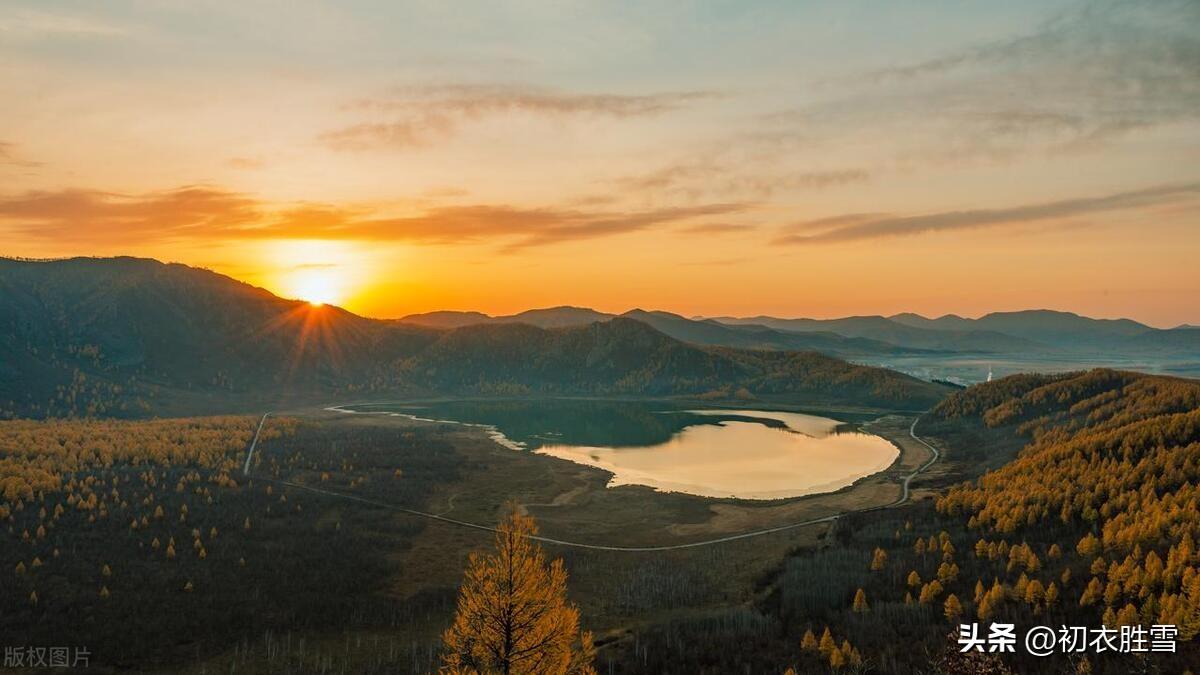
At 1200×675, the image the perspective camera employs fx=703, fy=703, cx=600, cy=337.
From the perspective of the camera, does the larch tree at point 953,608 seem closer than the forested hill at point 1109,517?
No

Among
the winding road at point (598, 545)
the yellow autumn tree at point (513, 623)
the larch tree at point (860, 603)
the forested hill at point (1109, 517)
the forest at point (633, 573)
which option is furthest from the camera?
the winding road at point (598, 545)

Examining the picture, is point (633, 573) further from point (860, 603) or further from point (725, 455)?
point (725, 455)

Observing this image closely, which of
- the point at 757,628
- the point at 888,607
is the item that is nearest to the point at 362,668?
the point at 757,628

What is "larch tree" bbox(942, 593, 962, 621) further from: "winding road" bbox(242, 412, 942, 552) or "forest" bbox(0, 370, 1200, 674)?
"winding road" bbox(242, 412, 942, 552)

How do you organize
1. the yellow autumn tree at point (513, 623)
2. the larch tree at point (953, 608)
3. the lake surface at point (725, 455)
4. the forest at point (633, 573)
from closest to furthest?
the yellow autumn tree at point (513, 623) → the forest at point (633, 573) → the larch tree at point (953, 608) → the lake surface at point (725, 455)

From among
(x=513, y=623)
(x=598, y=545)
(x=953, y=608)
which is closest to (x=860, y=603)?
(x=953, y=608)

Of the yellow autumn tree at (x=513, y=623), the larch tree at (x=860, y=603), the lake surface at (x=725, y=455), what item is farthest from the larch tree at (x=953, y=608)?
the lake surface at (x=725, y=455)

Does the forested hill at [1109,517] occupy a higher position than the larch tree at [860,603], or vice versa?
the forested hill at [1109,517]

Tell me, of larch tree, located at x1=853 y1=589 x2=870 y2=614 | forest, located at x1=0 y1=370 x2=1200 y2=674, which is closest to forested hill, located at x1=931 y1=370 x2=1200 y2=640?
forest, located at x1=0 y1=370 x2=1200 y2=674

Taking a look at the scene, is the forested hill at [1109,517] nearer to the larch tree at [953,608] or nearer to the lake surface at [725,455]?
the larch tree at [953,608]

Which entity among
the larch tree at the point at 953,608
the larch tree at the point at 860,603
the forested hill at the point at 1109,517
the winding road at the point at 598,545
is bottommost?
the winding road at the point at 598,545
